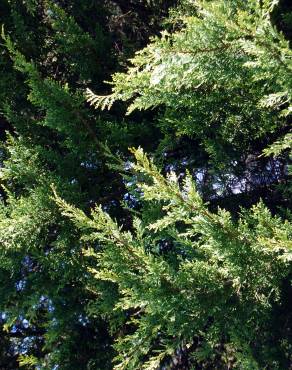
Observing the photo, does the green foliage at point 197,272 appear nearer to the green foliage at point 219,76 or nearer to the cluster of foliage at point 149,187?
the cluster of foliage at point 149,187

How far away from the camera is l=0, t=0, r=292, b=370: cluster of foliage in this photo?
2.98m

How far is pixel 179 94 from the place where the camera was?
371 cm

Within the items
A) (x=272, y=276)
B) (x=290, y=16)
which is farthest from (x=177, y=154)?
(x=272, y=276)

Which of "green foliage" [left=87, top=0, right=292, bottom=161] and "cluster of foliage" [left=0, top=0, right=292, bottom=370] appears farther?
"cluster of foliage" [left=0, top=0, right=292, bottom=370]

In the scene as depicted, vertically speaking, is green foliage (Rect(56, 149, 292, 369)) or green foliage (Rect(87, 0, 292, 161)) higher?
green foliage (Rect(87, 0, 292, 161))

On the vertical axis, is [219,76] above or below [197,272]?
above

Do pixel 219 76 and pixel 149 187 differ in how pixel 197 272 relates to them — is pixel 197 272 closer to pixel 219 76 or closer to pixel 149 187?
pixel 149 187

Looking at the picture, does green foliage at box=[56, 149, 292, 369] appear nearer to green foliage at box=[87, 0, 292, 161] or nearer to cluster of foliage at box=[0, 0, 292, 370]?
cluster of foliage at box=[0, 0, 292, 370]

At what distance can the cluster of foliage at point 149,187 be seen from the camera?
9.78 feet

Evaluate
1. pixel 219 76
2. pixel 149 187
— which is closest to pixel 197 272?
pixel 149 187

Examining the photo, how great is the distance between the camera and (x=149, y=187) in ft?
9.37

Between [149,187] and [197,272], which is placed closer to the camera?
[149,187]

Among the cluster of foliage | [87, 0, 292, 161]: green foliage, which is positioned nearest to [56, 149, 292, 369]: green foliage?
the cluster of foliage

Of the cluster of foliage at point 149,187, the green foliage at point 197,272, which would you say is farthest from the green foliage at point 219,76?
the green foliage at point 197,272
